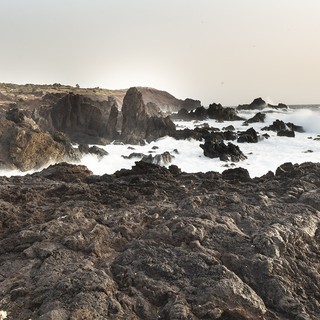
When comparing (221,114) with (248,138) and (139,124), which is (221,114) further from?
(248,138)

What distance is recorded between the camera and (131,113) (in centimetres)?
3481

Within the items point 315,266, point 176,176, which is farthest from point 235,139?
point 315,266

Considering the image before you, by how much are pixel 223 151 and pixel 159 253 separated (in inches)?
709

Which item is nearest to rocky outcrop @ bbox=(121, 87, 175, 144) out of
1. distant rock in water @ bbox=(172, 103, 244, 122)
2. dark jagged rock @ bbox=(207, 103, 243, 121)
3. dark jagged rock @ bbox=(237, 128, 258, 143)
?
dark jagged rock @ bbox=(237, 128, 258, 143)

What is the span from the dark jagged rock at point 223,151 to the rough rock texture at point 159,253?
527 inches

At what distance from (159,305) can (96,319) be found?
36.6 inches

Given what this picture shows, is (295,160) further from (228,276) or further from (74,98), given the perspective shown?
(74,98)

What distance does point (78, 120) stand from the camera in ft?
113

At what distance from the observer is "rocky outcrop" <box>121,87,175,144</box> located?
109ft

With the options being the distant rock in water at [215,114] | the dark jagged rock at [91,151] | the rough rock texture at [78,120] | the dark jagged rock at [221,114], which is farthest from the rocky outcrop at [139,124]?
the dark jagged rock at [221,114]

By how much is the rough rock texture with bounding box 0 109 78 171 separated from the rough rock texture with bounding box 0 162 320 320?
9.88 metres

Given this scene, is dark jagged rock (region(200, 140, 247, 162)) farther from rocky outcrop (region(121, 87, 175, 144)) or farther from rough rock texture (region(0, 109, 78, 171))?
rocky outcrop (region(121, 87, 175, 144))

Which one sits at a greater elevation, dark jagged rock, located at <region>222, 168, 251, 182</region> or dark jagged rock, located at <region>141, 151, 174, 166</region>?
dark jagged rock, located at <region>222, 168, 251, 182</region>

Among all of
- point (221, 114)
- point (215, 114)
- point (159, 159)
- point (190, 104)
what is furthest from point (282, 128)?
point (190, 104)
